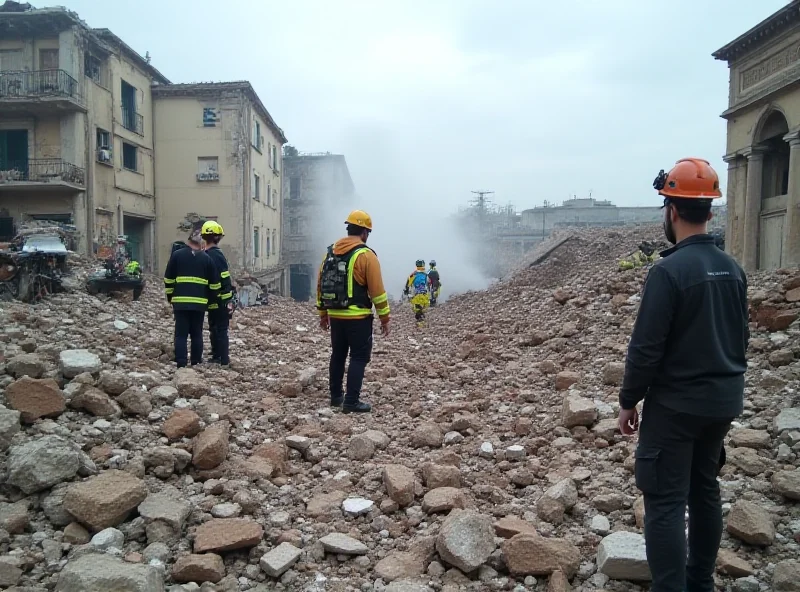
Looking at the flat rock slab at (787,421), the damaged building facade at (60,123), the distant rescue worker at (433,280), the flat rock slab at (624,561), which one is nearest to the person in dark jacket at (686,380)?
the flat rock slab at (624,561)

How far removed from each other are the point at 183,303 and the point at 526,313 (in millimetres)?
6990

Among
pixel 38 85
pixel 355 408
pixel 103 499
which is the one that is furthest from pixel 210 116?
pixel 103 499

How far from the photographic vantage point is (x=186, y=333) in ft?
20.3

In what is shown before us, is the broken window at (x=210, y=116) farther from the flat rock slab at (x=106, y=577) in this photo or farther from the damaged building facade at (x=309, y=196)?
the flat rock slab at (x=106, y=577)

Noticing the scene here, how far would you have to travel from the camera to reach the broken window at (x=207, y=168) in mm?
24672

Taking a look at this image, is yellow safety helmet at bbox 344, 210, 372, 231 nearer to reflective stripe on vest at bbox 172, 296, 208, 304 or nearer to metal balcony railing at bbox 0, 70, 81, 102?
reflective stripe on vest at bbox 172, 296, 208, 304

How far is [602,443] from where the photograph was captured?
396cm

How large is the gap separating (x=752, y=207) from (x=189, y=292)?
15.0 m

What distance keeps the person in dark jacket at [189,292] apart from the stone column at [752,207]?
47.4 ft

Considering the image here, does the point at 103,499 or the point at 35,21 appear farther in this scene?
the point at 35,21

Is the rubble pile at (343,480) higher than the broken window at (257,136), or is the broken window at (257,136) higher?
the broken window at (257,136)

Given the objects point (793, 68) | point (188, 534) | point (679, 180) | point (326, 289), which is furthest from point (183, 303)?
point (793, 68)

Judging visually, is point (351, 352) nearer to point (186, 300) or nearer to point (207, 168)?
point (186, 300)

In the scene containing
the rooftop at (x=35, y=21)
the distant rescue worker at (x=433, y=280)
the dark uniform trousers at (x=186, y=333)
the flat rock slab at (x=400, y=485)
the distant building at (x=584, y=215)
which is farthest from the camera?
the distant building at (x=584, y=215)
